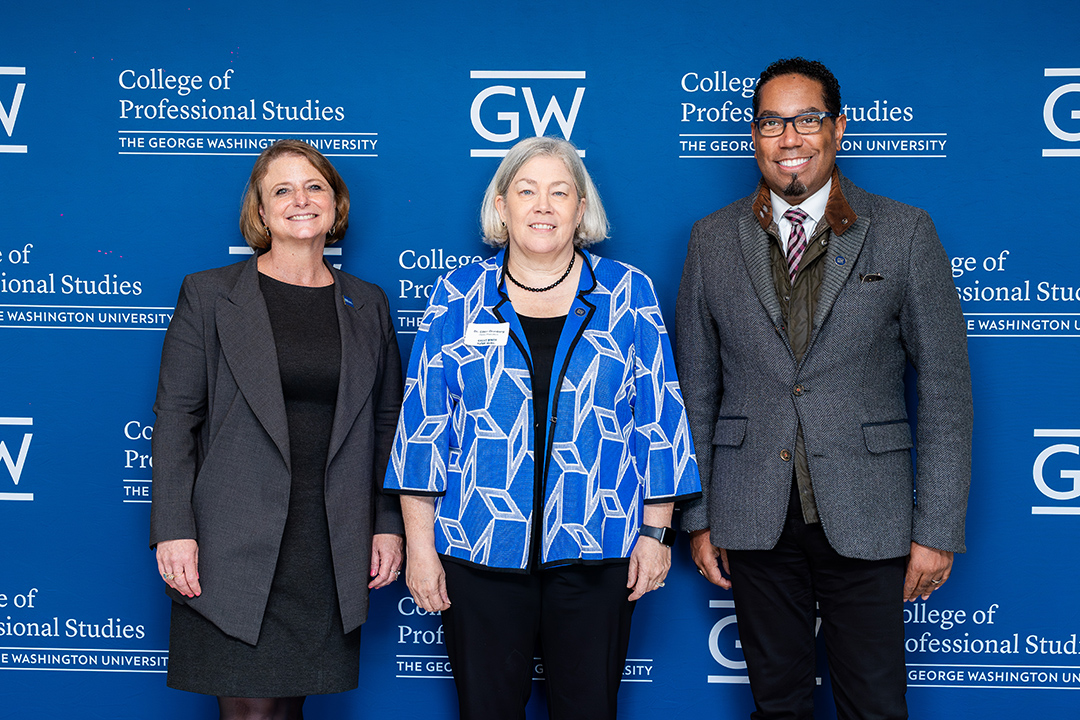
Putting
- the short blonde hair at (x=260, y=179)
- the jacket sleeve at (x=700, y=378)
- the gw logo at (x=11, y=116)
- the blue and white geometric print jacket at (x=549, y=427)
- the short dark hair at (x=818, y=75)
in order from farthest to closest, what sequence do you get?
the gw logo at (x=11, y=116) → the short blonde hair at (x=260, y=179) → the jacket sleeve at (x=700, y=378) → the short dark hair at (x=818, y=75) → the blue and white geometric print jacket at (x=549, y=427)

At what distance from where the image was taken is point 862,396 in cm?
183

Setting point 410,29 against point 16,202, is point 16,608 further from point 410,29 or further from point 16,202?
point 410,29

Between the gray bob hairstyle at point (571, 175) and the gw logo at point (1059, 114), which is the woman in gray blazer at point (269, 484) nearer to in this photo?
the gray bob hairstyle at point (571, 175)

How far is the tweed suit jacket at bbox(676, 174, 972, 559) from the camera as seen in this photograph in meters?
1.81

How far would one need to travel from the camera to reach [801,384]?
183cm

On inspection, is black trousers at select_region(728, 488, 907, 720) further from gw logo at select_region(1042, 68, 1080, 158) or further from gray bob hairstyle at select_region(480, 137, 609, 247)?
gw logo at select_region(1042, 68, 1080, 158)

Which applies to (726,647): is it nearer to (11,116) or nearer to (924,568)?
(924,568)

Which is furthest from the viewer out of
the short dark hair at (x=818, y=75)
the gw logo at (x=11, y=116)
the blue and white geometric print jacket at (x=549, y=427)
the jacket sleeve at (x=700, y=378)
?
the gw logo at (x=11, y=116)

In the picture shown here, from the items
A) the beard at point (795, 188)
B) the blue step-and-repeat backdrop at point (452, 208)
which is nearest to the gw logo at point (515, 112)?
the blue step-and-repeat backdrop at point (452, 208)

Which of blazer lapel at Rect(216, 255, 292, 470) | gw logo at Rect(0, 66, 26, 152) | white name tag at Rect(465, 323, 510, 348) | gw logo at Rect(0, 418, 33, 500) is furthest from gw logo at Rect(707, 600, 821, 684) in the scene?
gw logo at Rect(0, 66, 26, 152)

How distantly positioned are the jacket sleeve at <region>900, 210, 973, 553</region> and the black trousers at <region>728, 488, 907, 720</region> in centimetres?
15

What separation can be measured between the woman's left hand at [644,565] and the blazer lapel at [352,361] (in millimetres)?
812

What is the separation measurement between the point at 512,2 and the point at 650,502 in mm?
1655

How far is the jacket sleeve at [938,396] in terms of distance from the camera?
71.1 inches
